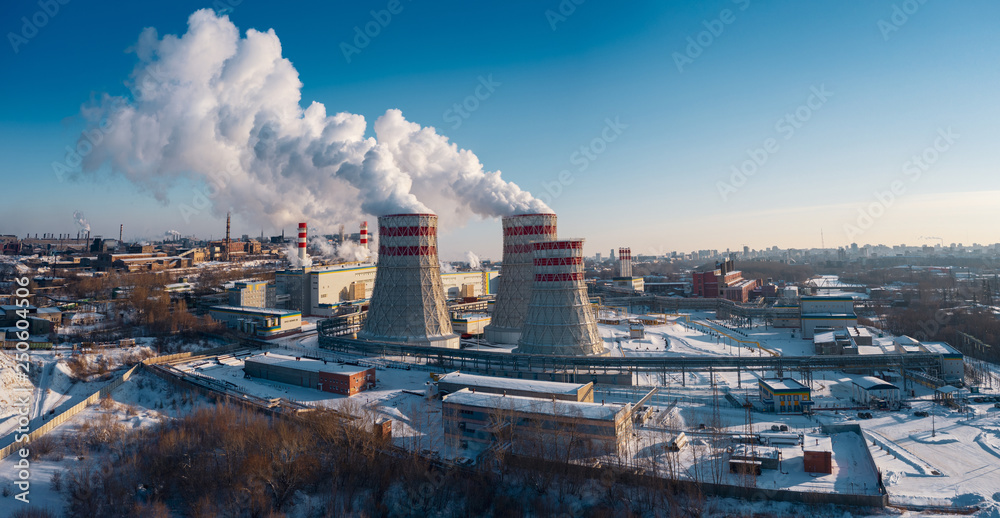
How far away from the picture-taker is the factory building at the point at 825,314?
40875 mm

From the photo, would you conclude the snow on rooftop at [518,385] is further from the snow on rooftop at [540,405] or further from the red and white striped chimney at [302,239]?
the red and white striped chimney at [302,239]

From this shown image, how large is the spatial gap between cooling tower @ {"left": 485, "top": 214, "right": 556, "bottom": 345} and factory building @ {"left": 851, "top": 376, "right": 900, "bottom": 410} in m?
19.1

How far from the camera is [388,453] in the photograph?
1711 centimetres

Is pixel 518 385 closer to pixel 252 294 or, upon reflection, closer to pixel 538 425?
pixel 538 425

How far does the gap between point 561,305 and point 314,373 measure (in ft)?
43.3

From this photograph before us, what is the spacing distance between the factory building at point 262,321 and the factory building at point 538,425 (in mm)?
24632

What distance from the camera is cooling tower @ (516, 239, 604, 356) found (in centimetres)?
2839

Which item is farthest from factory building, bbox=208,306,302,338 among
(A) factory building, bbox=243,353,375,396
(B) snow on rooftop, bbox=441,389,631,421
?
(B) snow on rooftop, bbox=441,389,631,421

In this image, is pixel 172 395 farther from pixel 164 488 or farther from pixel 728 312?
pixel 728 312

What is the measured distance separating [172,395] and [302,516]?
44.6 ft

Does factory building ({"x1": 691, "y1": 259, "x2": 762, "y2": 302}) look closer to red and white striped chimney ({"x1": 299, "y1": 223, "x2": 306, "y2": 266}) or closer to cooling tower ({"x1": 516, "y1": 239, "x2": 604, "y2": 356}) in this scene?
cooling tower ({"x1": 516, "y1": 239, "x2": 604, "y2": 356})

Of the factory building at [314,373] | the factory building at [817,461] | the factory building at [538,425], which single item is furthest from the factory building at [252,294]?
the factory building at [817,461]

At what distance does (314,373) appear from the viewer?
25.7 metres

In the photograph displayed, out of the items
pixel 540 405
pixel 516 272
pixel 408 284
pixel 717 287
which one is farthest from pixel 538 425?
pixel 717 287
